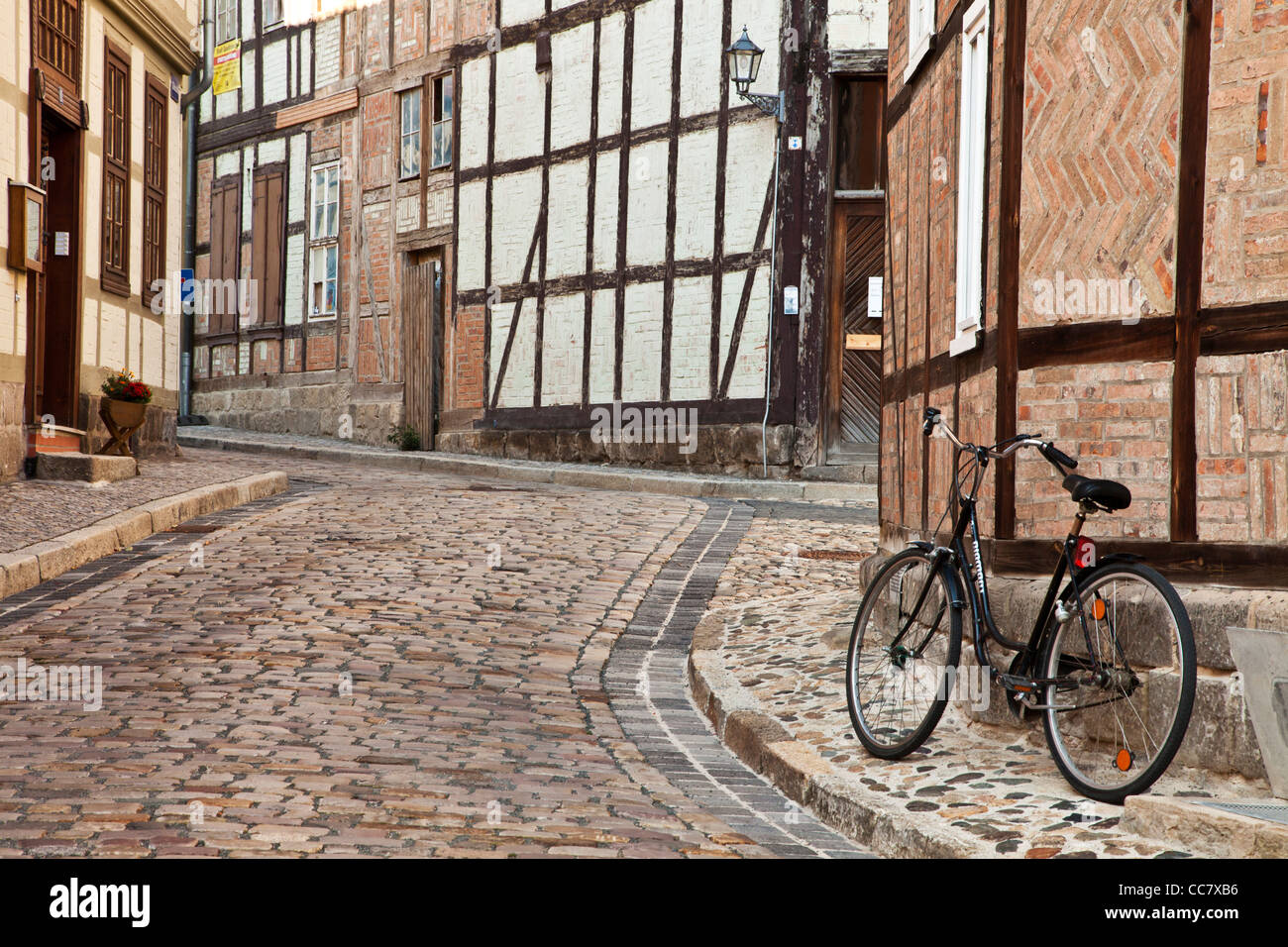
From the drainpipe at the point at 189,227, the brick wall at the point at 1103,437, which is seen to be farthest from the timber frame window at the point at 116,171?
the brick wall at the point at 1103,437

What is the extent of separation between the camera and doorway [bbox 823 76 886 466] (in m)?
16.6

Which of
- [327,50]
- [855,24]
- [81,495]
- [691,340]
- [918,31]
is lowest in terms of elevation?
[81,495]

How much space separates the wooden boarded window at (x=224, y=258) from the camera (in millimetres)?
26625

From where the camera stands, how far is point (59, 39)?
13.8 m

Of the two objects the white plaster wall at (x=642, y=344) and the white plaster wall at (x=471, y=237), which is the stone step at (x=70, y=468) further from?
the white plaster wall at (x=471, y=237)

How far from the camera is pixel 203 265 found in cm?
2759

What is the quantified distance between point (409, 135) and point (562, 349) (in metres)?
5.62

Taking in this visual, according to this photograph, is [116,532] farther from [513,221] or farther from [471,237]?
[471,237]

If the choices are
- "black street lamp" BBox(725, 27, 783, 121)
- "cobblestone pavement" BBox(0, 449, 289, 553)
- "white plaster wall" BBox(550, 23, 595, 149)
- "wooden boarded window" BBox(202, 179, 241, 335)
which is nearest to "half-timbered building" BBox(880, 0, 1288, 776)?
"cobblestone pavement" BBox(0, 449, 289, 553)

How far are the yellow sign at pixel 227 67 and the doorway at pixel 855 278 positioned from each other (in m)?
13.8

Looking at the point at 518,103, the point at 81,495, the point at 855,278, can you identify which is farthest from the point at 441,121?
the point at 81,495

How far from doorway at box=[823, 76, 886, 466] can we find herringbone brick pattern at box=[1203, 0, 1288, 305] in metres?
11.6

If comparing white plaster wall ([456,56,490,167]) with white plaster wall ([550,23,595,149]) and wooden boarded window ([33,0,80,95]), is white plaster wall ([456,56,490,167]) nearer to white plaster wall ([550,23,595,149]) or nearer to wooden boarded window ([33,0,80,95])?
white plaster wall ([550,23,595,149])
